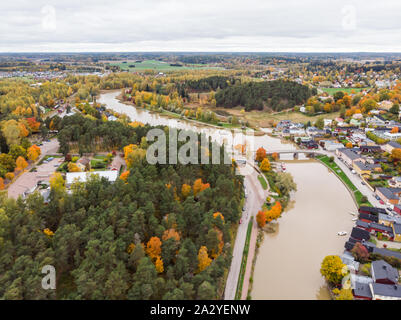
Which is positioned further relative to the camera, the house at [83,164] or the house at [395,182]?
the house at [83,164]

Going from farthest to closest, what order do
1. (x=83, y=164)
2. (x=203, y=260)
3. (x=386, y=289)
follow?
(x=83, y=164) < (x=203, y=260) < (x=386, y=289)

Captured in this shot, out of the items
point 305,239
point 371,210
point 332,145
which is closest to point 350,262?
point 305,239

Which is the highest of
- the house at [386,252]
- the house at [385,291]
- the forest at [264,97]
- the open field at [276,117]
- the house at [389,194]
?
the forest at [264,97]

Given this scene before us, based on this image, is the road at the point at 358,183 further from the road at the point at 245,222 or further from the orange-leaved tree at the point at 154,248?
the orange-leaved tree at the point at 154,248

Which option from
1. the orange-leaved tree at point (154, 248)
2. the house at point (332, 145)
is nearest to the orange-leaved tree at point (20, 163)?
the orange-leaved tree at point (154, 248)

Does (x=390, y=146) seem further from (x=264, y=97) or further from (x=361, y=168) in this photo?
(x=264, y=97)

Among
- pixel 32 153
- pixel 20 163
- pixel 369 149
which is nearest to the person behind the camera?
pixel 20 163
